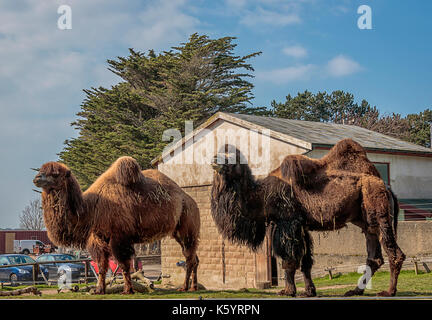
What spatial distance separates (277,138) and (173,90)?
22103mm

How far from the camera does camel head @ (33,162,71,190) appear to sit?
10.1 metres

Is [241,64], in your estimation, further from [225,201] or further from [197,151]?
[225,201]

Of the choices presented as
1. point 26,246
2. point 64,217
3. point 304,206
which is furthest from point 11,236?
point 304,206

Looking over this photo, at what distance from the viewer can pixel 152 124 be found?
38844 mm

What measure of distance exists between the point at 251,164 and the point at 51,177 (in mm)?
11677

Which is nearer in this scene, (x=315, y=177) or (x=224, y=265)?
(x=315, y=177)

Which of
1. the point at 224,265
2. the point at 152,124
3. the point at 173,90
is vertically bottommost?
the point at 224,265

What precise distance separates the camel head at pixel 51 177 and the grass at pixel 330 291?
2122mm

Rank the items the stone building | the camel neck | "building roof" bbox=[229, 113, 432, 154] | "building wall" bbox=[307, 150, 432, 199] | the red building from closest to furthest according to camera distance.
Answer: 1. the camel neck
2. the stone building
3. "building roof" bbox=[229, 113, 432, 154]
4. "building wall" bbox=[307, 150, 432, 199]
5. the red building

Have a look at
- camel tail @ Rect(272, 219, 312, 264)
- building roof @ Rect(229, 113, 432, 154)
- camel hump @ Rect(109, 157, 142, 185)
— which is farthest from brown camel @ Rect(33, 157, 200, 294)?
building roof @ Rect(229, 113, 432, 154)

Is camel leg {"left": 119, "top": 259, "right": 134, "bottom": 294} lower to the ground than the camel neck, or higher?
lower

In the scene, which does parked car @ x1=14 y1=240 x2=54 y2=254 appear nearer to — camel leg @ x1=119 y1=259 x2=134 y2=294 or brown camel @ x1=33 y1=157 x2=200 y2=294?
brown camel @ x1=33 y1=157 x2=200 y2=294

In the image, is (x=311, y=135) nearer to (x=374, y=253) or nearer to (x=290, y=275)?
(x=374, y=253)
